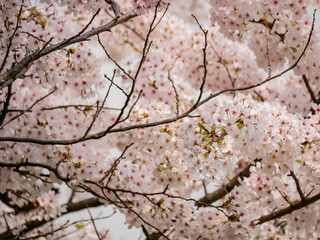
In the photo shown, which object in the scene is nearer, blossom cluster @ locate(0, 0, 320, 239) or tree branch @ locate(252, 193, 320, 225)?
blossom cluster @ locate(0, 0, 320, 239)

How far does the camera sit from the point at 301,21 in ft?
17.5

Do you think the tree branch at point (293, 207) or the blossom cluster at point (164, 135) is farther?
the tree branch at point (293, 207)

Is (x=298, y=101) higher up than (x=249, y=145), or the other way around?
(x=298, y=101)

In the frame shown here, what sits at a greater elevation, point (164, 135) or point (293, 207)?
point (164, 135)

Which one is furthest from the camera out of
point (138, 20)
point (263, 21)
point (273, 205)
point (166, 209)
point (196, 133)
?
point (138, 20)

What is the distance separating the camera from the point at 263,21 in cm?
511

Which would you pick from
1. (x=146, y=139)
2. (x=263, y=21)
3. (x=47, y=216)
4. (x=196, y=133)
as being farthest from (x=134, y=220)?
(x=263, y=21)

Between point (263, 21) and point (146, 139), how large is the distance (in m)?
1.81

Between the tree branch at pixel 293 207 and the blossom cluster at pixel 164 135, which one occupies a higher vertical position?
the blossom cluster at pixel 164 135

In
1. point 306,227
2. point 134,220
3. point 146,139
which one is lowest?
point 306,227

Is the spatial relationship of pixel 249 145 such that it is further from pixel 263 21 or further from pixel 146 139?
pixel 263 21

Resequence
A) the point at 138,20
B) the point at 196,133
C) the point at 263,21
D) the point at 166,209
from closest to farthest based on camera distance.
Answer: the point at 196,133 → the point at 166,209 → the point at 263,21 → the point at 138,20

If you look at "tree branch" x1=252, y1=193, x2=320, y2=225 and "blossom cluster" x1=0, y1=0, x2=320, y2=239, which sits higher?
"blossom cluster" x1=0, y1=0, x2=320, y2=239

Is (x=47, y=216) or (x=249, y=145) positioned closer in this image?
(x=249, y=145)
